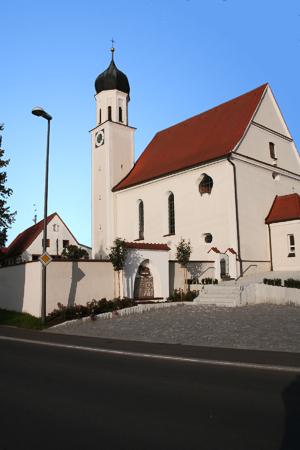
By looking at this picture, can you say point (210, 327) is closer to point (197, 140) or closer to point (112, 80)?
point (197, 140)

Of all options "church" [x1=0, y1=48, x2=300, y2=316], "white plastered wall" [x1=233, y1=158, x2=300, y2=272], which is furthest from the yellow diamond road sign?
"white plastered wall" [x1=233, y1=158, x2=300, y2=272]

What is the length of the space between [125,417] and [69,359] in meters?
3.99

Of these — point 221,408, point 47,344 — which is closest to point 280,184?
point 47,344

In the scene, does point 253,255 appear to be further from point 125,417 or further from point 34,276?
point 125,417

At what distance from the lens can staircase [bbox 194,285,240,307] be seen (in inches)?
643

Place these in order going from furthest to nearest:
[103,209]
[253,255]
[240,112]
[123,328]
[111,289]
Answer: [103,209]
[240,112]
[253,255]
[111,289]
[123,328]

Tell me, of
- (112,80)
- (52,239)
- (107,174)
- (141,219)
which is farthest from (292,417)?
(52,239)

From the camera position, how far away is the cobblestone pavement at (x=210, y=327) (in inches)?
388

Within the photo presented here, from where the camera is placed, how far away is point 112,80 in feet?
114

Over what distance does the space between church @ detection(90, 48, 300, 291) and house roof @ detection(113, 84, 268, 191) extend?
0.33 ft

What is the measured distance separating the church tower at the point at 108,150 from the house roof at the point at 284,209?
13116mm

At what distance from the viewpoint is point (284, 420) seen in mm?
4223

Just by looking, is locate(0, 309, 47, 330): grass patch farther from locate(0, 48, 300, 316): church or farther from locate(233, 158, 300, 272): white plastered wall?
locate(233, 158, 300, 272): white plastered wall

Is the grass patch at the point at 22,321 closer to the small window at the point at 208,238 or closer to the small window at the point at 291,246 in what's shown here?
the small window at the point at 208,238
